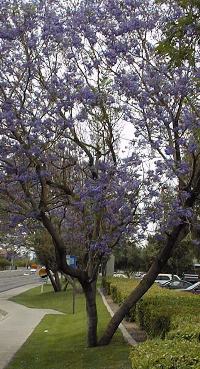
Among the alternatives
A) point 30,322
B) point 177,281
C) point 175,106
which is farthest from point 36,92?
point 177,281

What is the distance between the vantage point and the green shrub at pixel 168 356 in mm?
5613

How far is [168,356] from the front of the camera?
19.5ft

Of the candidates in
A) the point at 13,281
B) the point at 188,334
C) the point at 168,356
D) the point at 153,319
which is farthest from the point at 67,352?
the point at 13,281

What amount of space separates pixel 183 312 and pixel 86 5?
632cm

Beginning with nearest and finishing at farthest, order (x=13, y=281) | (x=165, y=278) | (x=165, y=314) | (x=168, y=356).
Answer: (x=168, y=356) → (x=165, y=314) → (x=165, y=278) → (x=13, y=281)

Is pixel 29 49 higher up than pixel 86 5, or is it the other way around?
pixel 86 5

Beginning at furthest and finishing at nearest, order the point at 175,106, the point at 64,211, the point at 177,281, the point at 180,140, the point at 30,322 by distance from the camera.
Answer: the point at 177,281 < the point at 30,322 < the point at 64,211 < the point at 175,106 < the point at 180,140

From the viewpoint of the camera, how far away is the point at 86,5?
12086 mm

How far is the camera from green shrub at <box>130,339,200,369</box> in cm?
561

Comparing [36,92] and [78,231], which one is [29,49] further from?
[78,231]

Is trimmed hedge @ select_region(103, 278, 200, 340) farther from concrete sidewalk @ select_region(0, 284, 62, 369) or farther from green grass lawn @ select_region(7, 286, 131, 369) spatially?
concrete sidewalk @ select_region(0, 284, 62, 369)

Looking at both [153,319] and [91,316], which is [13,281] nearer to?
[91,316]

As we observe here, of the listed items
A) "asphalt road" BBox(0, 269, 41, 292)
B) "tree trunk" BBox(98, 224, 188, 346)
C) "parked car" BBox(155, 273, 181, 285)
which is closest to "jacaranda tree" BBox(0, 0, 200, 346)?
"tree trunk" BBox(98, 224, 188, 346)

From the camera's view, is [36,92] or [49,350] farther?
[49,350]
